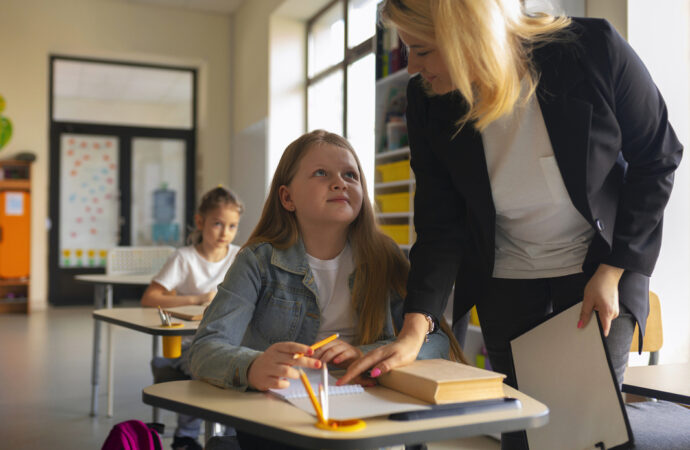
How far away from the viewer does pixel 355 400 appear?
2.92 feet

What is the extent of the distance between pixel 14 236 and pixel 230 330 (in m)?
6.61

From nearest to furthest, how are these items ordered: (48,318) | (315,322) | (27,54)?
(315,322), (48,318), (27,54)

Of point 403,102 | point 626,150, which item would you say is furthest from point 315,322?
point 403,102

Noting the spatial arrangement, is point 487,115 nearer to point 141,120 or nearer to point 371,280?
point 371,280

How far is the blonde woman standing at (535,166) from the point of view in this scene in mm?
1028

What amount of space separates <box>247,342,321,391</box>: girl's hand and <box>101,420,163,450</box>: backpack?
583 millimetres

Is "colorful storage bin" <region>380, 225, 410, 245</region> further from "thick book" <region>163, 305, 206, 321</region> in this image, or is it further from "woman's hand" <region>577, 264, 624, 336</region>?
"woman's hand" <region>577, 264, 624, 336</region>

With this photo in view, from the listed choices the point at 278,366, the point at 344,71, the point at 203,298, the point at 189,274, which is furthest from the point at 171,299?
the point at 344,71

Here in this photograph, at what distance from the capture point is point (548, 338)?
1.09 meters

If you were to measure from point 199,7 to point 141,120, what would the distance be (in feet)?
5.05

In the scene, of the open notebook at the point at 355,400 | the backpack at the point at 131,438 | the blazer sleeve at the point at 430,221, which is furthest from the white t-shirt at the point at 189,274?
the open notebook at the point at 355,400

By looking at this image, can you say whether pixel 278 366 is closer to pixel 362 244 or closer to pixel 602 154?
pixel 362 244

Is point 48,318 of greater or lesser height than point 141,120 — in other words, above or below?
below

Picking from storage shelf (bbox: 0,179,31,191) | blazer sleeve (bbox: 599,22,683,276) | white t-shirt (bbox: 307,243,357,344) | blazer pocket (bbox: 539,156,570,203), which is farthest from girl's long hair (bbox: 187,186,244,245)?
storage shelf (bbox: 0,179,31,191)
